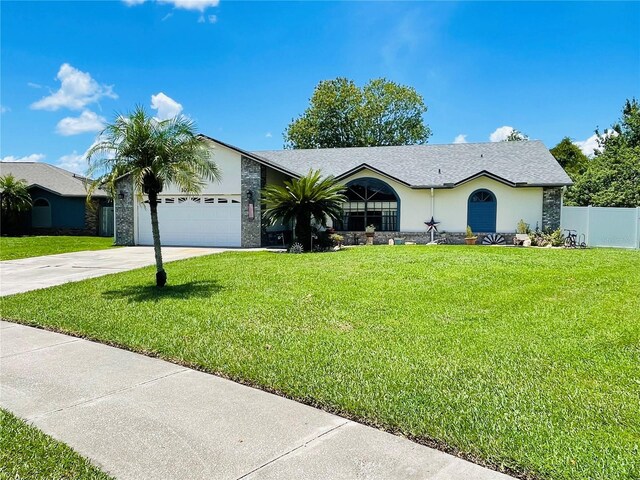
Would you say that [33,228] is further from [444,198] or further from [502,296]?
[502,296]

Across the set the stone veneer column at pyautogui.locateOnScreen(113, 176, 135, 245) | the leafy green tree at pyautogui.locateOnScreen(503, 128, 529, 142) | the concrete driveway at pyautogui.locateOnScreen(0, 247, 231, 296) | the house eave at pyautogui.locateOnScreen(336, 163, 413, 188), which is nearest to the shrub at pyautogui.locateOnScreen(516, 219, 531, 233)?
the house eave at pyautogui.locateOnScreen(336, 163, 413, 188)

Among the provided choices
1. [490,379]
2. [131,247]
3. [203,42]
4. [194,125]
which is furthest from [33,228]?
[490,379]

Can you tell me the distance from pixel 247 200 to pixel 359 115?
2611cm

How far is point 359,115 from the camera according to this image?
43219 mm

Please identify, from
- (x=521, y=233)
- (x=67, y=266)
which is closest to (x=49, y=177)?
(x=67, y=266)

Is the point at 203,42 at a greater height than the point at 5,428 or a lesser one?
greater

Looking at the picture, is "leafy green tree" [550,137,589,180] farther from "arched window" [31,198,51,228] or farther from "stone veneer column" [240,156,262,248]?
"arched window" [31,198,51,228]

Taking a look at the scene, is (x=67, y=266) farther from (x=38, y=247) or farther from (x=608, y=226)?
(x=608, y=226)

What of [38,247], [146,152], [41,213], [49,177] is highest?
[49,177]

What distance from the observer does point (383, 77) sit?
43781 millimetres

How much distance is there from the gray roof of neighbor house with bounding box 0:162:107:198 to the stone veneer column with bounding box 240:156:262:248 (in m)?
12.5

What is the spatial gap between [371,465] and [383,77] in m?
44.9

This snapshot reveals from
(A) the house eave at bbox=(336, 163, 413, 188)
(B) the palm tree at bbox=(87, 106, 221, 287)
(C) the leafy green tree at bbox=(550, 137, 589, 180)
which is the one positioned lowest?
(B) the palm tree at bbox=(87, 106, 221, 287)

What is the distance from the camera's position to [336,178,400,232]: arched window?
70.6 ft
